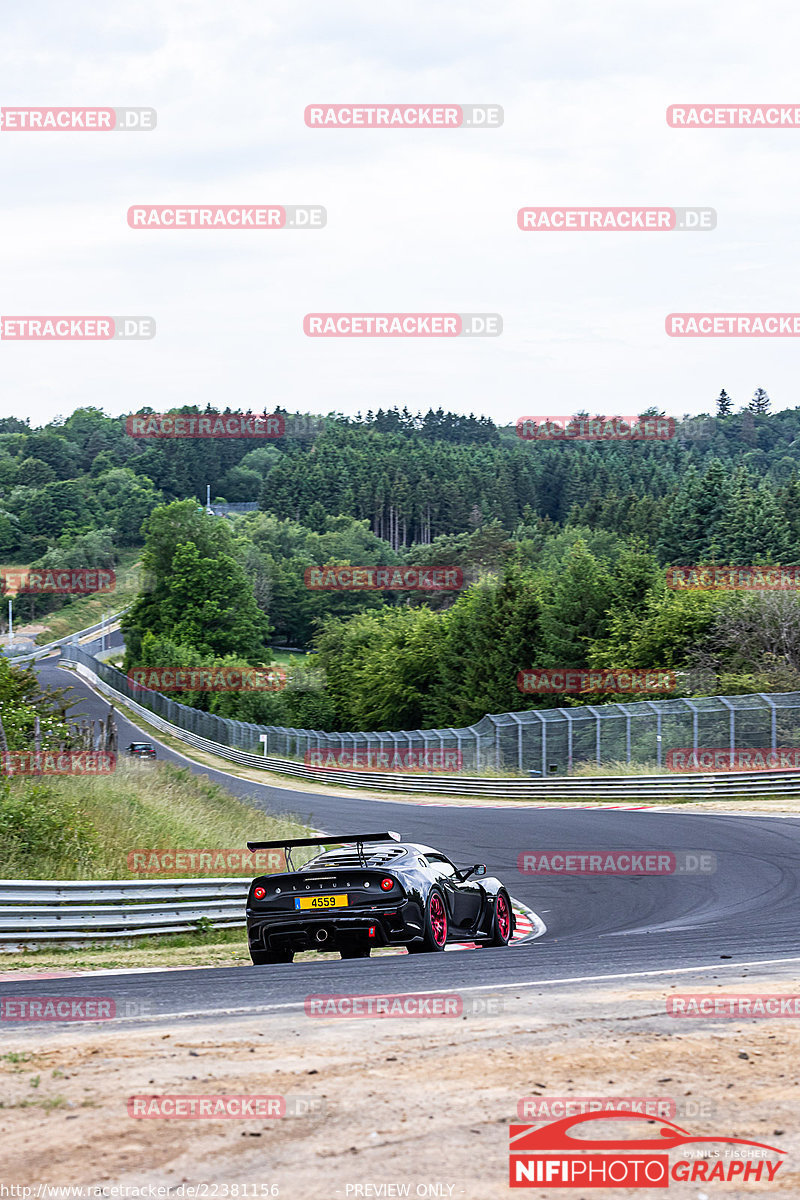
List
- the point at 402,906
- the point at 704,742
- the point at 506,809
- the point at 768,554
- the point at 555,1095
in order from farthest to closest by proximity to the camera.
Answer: the point at 768,554
the point at 506,809
the point at 704,742
the point at 402,906
the point at 555,1095

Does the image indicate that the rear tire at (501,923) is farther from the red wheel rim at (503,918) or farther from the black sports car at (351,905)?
the black sports car at (351,905)

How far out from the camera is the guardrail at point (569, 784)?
89.2 ft

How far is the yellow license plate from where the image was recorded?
9961 mm

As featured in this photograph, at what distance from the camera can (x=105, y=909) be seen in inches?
463

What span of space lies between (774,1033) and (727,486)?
89105 millimetres

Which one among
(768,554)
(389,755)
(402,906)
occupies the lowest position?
(389,755)

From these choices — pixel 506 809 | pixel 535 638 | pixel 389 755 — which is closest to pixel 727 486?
pixel 535 638

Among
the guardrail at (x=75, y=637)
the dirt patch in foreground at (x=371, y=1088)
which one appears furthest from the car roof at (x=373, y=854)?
the guardrail at (x=75, y=637)

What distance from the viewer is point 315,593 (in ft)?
438

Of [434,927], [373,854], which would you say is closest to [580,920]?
[434,927]

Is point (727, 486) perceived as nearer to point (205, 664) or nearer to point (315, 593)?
point (205, 664)

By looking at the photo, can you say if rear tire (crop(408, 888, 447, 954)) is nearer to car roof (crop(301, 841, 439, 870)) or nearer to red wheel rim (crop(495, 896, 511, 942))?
car roof (crop(301, 841, 439, 870))

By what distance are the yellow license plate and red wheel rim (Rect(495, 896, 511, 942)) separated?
2.44 m

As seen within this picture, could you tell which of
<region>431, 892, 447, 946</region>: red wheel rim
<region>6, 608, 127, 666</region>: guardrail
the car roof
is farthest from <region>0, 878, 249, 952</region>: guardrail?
<region>6, 608, 127, 666</region>: guardrail
